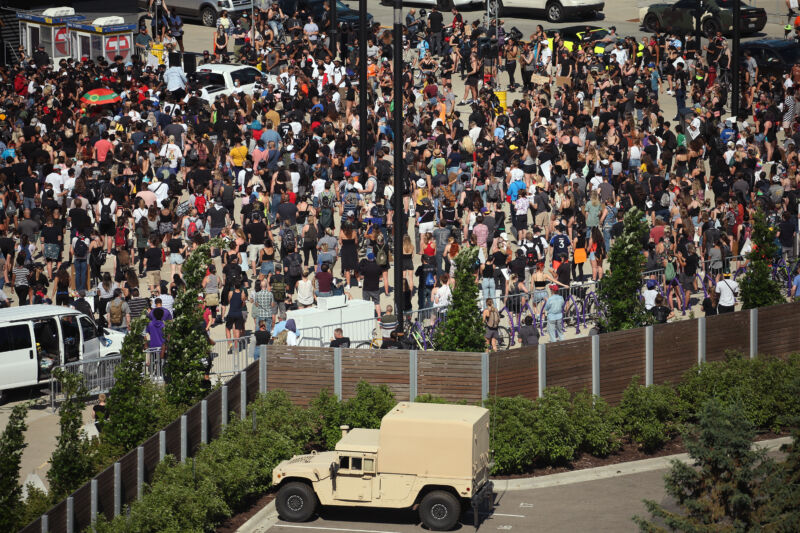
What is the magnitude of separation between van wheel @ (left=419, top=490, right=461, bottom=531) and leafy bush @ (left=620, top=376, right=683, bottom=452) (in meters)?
4.37

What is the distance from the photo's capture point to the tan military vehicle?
19.1 metres

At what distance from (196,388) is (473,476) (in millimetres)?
5215

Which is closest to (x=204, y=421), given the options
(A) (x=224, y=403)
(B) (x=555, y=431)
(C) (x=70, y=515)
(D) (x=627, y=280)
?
(A) (x=224, y=403)

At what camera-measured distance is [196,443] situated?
68.5ft

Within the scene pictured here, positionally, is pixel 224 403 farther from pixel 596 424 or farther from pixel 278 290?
pixel 596 424

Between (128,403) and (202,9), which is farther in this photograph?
(202,9)

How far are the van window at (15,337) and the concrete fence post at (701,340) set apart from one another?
39.3ft

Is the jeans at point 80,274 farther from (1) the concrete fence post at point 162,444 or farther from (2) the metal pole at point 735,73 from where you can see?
(2) the metal pole at point 735,73

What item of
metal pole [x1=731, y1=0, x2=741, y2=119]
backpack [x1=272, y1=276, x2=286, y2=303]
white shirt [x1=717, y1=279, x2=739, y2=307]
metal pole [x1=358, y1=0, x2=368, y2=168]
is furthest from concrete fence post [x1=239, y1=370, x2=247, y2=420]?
metal pole [x1=731, y1=0, x2=741, y2=119]

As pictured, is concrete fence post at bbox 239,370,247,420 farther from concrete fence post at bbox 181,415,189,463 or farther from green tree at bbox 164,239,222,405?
concrete fence post at bbox 181,415,189,463

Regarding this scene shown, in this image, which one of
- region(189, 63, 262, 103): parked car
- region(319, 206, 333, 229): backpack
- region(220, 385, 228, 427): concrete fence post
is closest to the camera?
region(220, 385, 228, 427): concrete fence post

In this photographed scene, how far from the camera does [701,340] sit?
24.0 m

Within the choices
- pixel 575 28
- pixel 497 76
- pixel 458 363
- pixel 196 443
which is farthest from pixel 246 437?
pixel 575 28

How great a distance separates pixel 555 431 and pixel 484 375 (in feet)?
5.44
